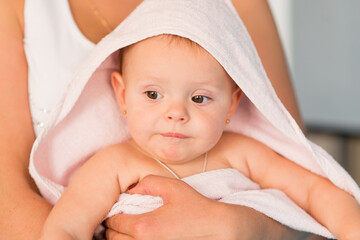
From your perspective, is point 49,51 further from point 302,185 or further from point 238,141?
point 302,185

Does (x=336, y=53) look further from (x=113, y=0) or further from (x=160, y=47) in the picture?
(x=160, y=47)

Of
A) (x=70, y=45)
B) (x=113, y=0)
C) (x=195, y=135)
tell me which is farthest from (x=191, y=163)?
(x=113, y=0)

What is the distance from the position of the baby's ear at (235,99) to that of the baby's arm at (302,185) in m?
0.11

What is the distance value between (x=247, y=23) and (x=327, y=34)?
2.45 meters

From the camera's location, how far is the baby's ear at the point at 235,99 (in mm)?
1355

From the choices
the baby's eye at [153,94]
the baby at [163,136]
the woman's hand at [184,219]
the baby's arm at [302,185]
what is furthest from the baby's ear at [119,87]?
the baby's arm at [302,185]

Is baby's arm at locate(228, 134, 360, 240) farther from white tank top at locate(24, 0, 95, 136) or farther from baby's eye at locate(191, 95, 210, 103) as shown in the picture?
white tank top at locate(24, 0, 95, 136)

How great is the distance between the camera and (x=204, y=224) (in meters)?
1.16

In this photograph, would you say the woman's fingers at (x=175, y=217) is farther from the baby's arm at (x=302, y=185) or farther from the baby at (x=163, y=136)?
the baby's arm at (x=302, y=185)

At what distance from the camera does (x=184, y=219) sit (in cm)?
115

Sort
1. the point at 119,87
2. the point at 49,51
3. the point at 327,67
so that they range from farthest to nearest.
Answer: the point at 327,67, the point at 49,51, the point at 119,87

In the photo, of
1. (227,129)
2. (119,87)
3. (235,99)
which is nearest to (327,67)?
(227,129)

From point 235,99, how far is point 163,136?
234 millimetres

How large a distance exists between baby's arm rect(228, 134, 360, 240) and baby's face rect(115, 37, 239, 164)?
184 millimetres
